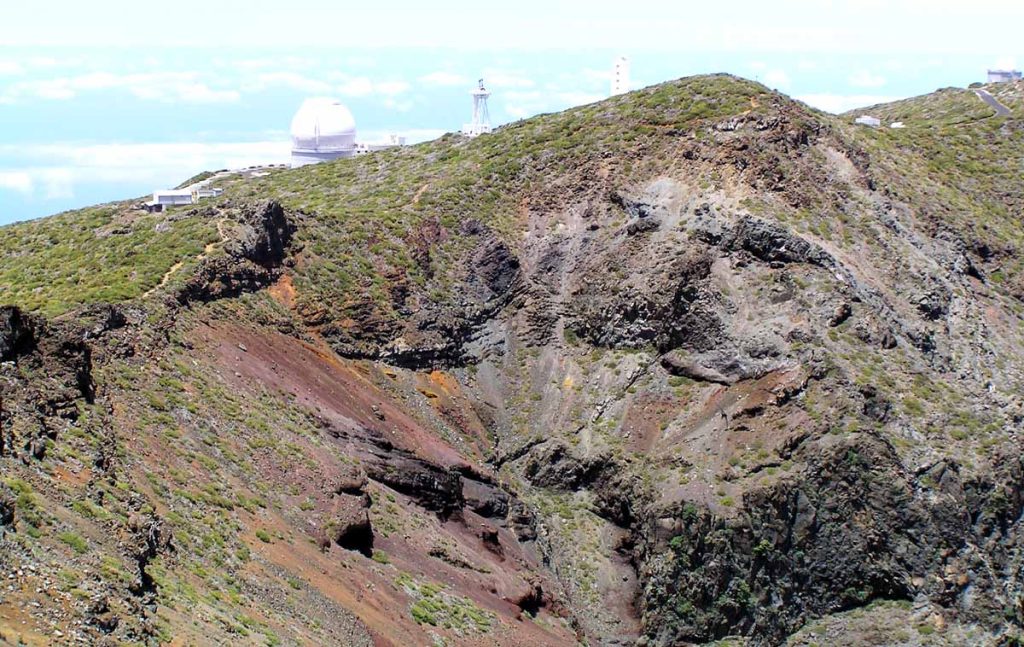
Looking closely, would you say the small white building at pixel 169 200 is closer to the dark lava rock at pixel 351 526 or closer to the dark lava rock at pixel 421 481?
the dark lava rock at pixel 421 481

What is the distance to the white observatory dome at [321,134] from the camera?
85.8 metres

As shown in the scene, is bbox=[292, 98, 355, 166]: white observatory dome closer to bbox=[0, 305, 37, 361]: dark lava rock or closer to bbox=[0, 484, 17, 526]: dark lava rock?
bbox=[0, 305, 37, 361]: dark lava rock

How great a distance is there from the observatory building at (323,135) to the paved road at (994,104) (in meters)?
37.1

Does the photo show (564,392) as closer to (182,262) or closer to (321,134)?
(182,262)

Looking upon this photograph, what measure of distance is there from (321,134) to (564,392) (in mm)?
39077

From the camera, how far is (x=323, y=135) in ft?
282

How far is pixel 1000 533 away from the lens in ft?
152

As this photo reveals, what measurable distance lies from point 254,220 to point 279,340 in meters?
5.88

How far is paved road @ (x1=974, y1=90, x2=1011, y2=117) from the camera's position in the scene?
7575cm

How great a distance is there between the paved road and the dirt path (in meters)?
46.7

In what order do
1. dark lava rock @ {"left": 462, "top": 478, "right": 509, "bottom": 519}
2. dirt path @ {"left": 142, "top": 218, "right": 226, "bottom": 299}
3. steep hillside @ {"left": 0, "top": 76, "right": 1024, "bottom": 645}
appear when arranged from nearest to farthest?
steep hillside @ {"left": 0, "top": 76, "right": 1024, "bottom": 645} → dirt path @ {"left": 142, "top": 218, "right": 226, "bottom": 299} → dark lava rock @ {"left": 462, "top": 478, "right": 509, "bottom": 519}

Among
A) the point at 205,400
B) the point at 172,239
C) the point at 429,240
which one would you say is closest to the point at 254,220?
the point at 172,239

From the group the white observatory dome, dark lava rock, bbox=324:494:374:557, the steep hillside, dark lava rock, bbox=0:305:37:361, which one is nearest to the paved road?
the steep hillside

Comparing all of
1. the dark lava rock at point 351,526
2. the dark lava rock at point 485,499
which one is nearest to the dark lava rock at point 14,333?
the dark lava rock at point 351,526
